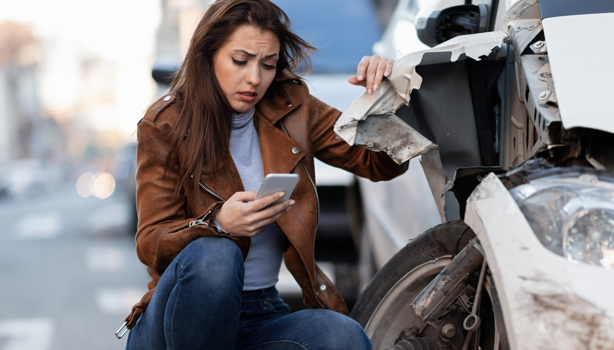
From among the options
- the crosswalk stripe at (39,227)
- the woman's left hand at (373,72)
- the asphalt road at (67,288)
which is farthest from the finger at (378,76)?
the crosswalk stripe at (39,227)

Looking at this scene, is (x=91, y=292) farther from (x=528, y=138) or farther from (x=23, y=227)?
(x=23, y=227)

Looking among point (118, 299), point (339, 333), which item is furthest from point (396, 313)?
point (118, 299)

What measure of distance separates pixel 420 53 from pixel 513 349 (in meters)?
0.86

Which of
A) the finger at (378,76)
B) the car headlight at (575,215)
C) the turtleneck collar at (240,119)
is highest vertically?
the finger at (378,76)

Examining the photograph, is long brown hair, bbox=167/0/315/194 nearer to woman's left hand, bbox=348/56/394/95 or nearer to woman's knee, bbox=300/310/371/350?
woman's left hand, bbox=348/56/394/95

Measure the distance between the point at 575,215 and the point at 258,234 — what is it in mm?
1085

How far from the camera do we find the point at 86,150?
68.4 meters

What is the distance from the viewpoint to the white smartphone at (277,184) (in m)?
1.49

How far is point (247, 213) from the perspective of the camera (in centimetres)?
158

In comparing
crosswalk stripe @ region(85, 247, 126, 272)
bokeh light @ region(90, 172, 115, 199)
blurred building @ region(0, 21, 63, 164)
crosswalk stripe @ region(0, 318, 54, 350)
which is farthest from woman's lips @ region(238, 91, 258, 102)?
blurred building @ region(0, 21, 63, 164)

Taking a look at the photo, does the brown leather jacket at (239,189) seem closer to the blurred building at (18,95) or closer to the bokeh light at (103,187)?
the bokeh light at (103,187)

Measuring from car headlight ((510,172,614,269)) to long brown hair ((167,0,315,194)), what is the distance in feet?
3.24

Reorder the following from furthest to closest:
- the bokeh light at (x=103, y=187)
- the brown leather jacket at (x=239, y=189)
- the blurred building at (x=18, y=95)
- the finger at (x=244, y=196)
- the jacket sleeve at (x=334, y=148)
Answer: the blurred building at (x=18, y=95), the bokeh light at (x=103, y=187), the jacket sleeve at (x=334, y=148), the brown leather jacket at (x=239, y=189), the finger at (x=244, y=196)

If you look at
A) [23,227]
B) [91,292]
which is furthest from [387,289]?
[23,227]
